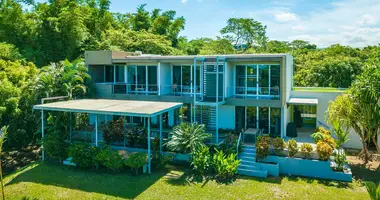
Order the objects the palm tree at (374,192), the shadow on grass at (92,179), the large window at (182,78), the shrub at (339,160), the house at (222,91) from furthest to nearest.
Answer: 1. the large window at (182,78)
2. the house at (222,91)
3. the shrub at (339,160)
4. the shadow on grass at (92,179)
5. the palm tree at (374,192)

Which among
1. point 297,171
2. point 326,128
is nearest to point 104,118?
point 297,171

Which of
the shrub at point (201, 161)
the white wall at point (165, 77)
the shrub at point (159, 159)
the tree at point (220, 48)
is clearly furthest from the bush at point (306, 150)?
the tree at point (220, 48)

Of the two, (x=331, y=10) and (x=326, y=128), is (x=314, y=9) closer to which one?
(x=331, y=10)

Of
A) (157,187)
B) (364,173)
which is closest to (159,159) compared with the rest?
(157,187)

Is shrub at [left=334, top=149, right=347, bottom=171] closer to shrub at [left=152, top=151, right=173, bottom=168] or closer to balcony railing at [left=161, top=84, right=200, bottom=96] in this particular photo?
shrub at [left=152, top=151, right=173, bottom=168]

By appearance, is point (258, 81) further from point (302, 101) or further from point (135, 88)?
point (135, 88)

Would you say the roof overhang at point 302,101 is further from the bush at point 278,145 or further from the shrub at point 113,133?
the shrub at point 113,133
